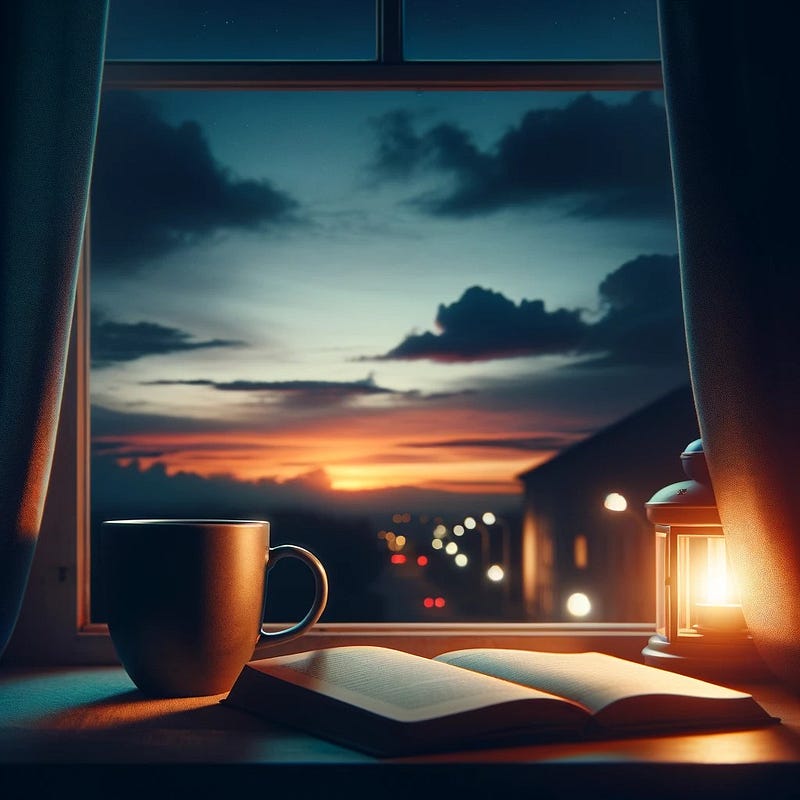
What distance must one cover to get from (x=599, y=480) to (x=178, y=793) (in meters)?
7.70

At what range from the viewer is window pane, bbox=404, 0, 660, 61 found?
118 centimetres

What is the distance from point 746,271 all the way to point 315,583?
1.91 feet

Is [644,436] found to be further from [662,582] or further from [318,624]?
[318,624]

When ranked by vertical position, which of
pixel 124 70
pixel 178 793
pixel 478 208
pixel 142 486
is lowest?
pixel 178 793

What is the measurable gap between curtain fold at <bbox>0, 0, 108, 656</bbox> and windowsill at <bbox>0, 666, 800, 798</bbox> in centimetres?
28

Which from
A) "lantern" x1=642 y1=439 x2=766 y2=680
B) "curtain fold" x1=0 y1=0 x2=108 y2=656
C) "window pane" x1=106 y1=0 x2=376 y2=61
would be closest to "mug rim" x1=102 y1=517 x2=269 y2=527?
"curtain fold" x1=0 y1=0 x2=108 y2=656

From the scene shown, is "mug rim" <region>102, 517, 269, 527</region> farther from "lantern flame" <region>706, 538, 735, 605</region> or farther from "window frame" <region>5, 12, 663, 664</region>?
"lantern flame" <region>706, 538, 735, 605</region>

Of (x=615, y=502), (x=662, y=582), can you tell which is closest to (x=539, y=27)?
(x=615, y=502)

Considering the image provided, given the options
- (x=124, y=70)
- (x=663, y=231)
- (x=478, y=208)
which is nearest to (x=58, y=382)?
(x=124, y=70)

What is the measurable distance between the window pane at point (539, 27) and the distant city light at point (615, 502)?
0.64 metres

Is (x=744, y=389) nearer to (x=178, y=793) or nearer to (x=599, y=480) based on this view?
(x=178, y=793)

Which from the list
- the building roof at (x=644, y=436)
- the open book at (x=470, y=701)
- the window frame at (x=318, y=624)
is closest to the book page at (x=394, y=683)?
the open book at (x=470, y=701)

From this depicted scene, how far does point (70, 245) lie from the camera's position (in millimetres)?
921

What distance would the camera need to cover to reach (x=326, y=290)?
76.9 inches
